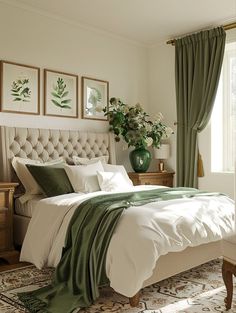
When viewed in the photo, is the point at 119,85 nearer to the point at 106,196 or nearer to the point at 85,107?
the point at 85,107

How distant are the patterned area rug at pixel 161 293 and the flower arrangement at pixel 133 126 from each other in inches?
84.7

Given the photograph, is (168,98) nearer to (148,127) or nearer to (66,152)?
(148,127)

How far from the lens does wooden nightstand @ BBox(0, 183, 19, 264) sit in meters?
3.67

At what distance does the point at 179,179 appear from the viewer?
17.8 ft

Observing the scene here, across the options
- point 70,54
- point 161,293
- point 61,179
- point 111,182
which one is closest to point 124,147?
point 70,54

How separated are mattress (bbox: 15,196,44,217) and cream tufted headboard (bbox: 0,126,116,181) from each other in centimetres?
35

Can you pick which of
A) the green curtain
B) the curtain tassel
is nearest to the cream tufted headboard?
the green curtain

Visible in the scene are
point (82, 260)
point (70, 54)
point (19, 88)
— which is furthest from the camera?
point (70, 54)

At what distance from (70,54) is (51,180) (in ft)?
6.58

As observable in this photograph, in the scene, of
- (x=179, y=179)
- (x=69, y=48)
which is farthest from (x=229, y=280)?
(x=69, y=48)

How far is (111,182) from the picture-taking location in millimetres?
4000

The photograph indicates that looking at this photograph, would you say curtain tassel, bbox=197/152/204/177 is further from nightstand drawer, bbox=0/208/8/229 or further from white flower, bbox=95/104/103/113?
nightstand drawer, bbox=0/208/8/229

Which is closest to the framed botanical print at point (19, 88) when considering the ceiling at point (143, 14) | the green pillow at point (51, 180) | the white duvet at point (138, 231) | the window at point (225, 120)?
the ceiling at point (143, 14)

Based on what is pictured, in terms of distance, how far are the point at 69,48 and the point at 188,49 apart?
172 cm
